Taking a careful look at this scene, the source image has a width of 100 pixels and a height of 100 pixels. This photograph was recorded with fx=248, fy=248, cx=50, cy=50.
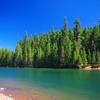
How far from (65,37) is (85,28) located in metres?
13.8

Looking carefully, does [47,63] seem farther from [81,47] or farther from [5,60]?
[5,60]

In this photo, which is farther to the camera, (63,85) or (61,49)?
(61,49)

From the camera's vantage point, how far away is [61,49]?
11669 centimetres

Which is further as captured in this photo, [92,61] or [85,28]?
[85,28]

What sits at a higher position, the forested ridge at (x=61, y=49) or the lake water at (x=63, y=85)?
the forested ridge at (x=61, y=49)

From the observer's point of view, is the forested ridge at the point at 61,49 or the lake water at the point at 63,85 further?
the forested ridge at the point at 61,49

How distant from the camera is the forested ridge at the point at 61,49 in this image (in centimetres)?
10800

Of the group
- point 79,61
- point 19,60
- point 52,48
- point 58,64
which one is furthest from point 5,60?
point 79,61

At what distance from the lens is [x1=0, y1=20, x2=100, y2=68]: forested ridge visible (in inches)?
4252

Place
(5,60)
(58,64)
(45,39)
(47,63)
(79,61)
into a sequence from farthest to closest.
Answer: (5,60) → (45,39) → (47,63) → (58,64) → (79,61)

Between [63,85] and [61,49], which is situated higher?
[61,49]

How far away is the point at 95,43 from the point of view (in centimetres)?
12138

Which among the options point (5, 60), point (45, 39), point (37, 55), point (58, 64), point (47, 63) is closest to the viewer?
point (58, 64)

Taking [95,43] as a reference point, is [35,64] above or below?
below
